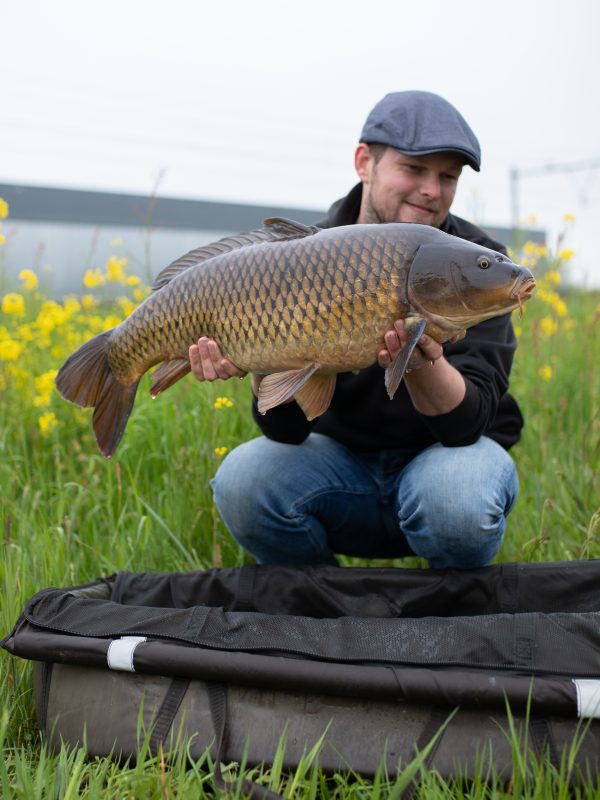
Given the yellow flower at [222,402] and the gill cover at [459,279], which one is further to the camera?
the yellow flower at [222,402]

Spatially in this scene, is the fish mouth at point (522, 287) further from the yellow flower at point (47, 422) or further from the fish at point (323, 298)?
the yellow flower at point (47, 422)

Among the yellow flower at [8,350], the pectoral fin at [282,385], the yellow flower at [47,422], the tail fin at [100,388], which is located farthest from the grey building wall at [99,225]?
the pectoral fin at [282,385]

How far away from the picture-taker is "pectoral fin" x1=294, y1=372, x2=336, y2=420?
5.63 feet

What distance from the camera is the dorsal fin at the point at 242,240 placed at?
167 centimetres

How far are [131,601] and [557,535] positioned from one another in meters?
1.08

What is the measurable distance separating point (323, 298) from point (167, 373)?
1.45 feet

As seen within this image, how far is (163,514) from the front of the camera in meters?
2.41

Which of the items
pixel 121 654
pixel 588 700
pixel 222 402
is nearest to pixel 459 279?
pixel 588 700

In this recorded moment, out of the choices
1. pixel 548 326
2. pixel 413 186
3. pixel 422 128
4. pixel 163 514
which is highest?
pixel 422 128

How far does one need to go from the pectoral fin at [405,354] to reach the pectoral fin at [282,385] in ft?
0.48

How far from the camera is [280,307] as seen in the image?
158 centimetres

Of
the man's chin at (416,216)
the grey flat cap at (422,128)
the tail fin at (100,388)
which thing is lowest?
the tail fin at (100,388)

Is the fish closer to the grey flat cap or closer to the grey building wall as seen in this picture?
the grey flat cap

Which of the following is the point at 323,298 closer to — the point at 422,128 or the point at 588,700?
the point at 422,128
